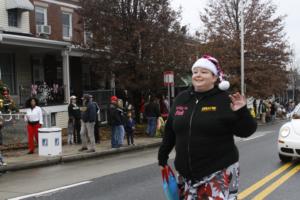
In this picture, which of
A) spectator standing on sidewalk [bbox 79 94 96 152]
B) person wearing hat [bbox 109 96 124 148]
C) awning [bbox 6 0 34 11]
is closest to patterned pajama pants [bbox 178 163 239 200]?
spectator standing on sidewalk [bbox 79 94 96 152]

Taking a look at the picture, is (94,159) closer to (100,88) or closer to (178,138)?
(178,138)

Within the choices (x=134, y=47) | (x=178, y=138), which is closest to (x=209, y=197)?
(x=178, y=138)

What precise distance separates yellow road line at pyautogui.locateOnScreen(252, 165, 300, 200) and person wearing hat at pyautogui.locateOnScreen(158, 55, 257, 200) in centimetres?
398

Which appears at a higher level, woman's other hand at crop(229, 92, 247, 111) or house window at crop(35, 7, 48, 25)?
house window at crop(35, 7, 48, 25)

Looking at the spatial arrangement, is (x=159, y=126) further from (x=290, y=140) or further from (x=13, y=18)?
(x=290, y=140)

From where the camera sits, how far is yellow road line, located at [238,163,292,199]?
7.89m

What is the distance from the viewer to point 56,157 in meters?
13.7

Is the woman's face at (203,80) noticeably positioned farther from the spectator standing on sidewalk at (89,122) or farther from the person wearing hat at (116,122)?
the person wearing hat at (116,122)

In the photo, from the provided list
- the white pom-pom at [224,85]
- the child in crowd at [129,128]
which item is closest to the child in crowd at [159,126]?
the child in crowd at [129,128]

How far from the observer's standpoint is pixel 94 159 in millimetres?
14516

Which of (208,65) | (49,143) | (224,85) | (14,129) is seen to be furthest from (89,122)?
(224,85)

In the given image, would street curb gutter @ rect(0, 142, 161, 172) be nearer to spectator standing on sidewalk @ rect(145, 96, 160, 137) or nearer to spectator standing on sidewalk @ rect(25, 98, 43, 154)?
spectator standing on sidewalk @ rect(25, 98, 43, 154)

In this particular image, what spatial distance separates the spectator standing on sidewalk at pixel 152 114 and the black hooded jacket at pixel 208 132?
1636 cm

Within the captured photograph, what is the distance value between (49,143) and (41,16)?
1214cm
